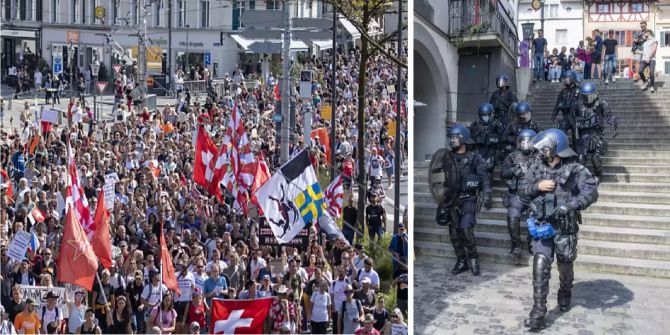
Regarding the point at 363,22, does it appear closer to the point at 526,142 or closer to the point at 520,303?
the point at 526,142

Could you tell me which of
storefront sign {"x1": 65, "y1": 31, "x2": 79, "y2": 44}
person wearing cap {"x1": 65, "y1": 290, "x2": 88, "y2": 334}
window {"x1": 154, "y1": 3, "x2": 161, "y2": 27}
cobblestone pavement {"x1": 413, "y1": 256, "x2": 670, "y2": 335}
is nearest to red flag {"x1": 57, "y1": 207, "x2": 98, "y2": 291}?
person wearing cap {"x1": 65, "y1": 290, "x2": 88, "y2": 334}

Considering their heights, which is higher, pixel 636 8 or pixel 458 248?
pixel 636 8

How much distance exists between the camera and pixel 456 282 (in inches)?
291

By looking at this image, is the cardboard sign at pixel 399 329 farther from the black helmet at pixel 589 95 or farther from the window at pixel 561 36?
the window at pixel 561 36

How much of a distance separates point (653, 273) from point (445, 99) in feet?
8.97

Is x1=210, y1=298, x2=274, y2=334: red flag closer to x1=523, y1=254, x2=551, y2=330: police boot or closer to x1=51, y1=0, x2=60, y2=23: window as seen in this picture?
x1=523, y1=254, x2=551, y2=330: police boot

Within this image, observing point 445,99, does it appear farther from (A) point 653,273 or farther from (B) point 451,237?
(A) point 653,273

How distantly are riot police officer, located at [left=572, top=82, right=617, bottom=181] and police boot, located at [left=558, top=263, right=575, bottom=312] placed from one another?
10.7 ft

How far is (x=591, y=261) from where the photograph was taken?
7.58 m

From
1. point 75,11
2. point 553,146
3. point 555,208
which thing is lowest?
point 555,208

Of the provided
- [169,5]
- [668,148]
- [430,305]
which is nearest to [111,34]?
[169,5]

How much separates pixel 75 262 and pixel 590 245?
4853 millimetres

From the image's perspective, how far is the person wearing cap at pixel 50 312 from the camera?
7.33m

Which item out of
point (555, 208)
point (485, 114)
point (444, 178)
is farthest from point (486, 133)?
point (555, 208)
